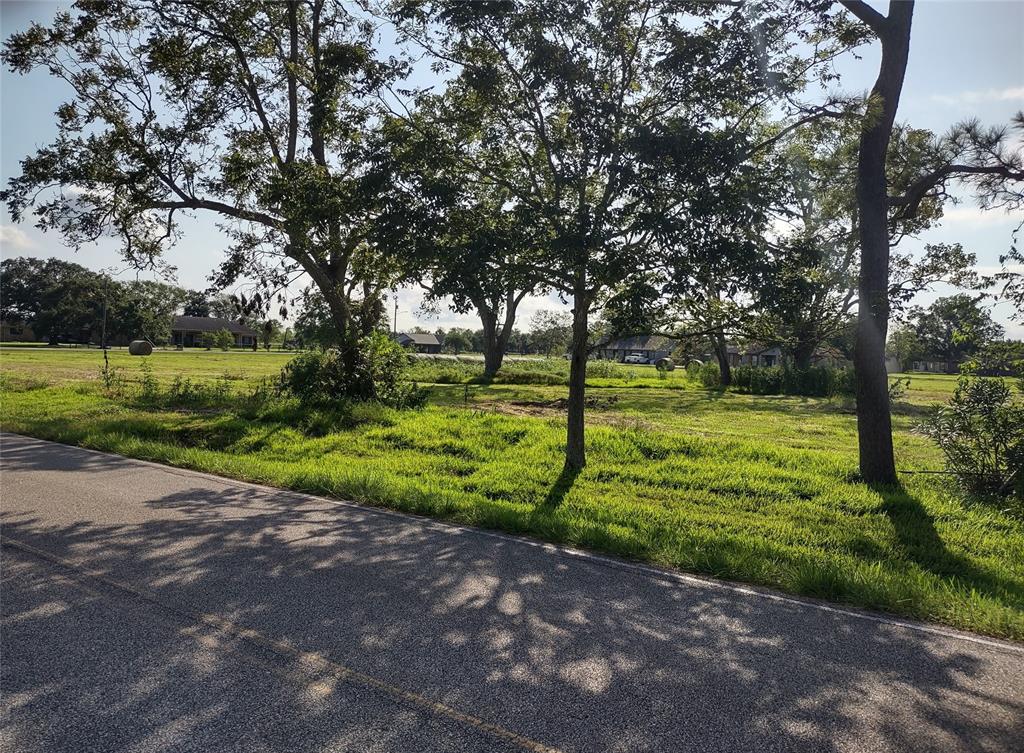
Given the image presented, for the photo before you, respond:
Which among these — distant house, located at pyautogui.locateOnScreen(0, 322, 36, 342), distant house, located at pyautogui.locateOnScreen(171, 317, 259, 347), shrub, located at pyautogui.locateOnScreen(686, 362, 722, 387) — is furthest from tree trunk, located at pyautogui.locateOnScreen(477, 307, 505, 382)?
distant house, located at pyautogui.locateOnScreen(0, 322, 36, 342)

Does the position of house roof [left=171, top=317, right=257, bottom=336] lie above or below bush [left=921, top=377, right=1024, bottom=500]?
above

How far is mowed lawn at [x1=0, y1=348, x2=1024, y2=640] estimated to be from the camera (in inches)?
192

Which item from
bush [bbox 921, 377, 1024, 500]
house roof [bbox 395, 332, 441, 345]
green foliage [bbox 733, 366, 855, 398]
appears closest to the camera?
bush [bbox 921, 377, 1024, 500]

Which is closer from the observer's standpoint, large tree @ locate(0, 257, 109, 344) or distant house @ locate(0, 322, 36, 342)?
large tree @ locate(0, 257, 109, 344)

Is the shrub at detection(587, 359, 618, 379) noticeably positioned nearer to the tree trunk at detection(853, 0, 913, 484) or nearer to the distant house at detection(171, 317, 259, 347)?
the tree trunk at detection(853, 0, 913, 484)

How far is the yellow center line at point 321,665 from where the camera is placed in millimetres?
2645


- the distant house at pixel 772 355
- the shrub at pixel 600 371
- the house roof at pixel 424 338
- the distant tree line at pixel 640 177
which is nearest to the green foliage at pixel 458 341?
the house roof at pixel 424 338

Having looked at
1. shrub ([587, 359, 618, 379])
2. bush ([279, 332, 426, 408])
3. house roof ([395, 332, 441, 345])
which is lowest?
shrub ([587, 359, 618, 379])

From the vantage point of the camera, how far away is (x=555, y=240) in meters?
6.30

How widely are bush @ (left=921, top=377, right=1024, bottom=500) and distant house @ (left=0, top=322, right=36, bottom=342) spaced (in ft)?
343

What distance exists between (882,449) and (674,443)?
2956 mm

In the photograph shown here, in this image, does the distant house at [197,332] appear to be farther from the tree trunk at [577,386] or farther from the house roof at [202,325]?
the tree trunk at [577,386]

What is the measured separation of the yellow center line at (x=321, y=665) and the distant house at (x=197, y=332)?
308ft

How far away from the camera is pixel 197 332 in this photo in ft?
315
